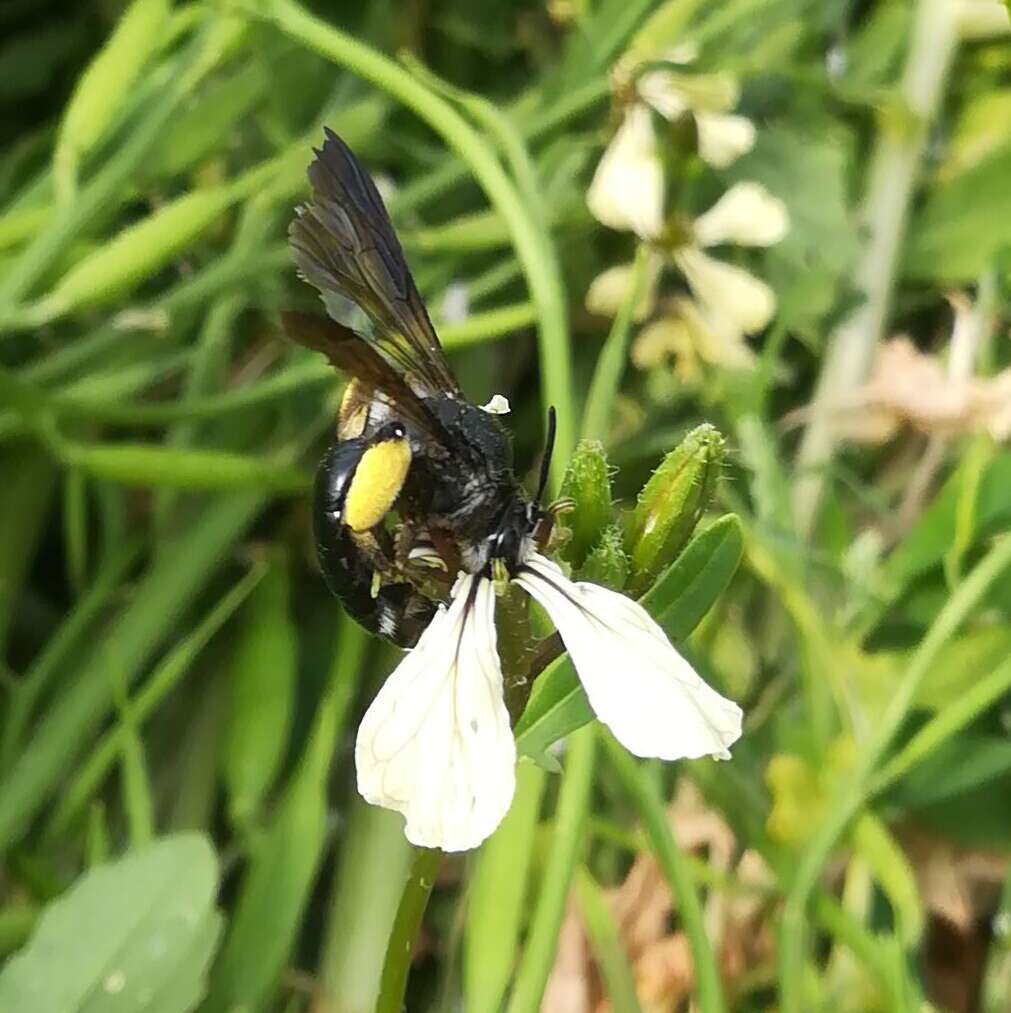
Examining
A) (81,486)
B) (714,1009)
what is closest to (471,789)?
(714,1009)

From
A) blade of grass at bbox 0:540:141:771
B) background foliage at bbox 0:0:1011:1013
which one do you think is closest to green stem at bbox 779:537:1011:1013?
background foliage at bbox 0:0:1011:1013

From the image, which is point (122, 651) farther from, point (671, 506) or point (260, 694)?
point (671, 506)

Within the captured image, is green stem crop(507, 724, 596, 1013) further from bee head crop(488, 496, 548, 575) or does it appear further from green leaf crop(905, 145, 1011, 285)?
green leaf crop(905, 145, 1011, 285)

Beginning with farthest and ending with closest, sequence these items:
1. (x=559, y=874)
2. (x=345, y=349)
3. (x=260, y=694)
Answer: (x=260, y=694) < (x=559, y=874) < (x=345, y=349)

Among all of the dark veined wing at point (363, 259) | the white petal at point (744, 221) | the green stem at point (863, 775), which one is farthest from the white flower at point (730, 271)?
the dark veined wing at point (363, 259)

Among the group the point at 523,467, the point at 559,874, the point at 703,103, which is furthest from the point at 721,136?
the point at 559,874

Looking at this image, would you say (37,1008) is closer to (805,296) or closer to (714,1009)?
(714,1009)

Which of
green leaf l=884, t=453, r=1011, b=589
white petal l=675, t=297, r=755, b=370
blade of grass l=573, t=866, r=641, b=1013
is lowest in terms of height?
blade of grass l=573, t=866, r=641, b=1013

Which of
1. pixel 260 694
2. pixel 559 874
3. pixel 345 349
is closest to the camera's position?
pixel 345 349
